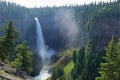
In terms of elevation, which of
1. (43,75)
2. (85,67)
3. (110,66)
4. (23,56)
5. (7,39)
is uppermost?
(7,39)

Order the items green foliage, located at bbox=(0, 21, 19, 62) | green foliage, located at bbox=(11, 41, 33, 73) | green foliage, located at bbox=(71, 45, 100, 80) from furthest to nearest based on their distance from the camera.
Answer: green foliage, located at bbox=(71, 45, 100, 80) → green foliage, located at bbox=(11, 41, 33, 73) → green foliage, located at bbox=(0, 21, 19, 62)

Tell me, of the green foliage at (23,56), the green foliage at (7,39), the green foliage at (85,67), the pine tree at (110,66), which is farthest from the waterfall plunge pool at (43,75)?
the pine tree at (110,66)

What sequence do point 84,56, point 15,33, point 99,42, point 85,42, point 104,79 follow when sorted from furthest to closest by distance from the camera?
1. point 85,42
2. point 99,42
3. point 84,56
4. point 15,33
5. point 104,79

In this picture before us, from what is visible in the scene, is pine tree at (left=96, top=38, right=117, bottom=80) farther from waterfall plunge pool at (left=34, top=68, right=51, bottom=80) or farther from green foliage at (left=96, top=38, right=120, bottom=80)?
waterfall plunge pool at (left=34, top=68, right=51, bottom=80)

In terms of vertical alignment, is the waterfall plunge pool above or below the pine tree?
below

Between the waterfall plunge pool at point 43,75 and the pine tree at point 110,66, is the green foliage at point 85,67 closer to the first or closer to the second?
the waterfall plunge pool at point 43,75

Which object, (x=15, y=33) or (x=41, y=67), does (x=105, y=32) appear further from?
(x=15, y=33)

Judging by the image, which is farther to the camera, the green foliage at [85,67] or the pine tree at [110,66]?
the green foliage at [85,67]

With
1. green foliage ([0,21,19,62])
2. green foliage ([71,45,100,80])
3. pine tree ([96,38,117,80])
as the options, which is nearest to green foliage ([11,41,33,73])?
green foliage ([0,21,19,62])

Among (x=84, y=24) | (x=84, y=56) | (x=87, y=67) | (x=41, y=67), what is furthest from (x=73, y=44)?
(x=87, y=67)

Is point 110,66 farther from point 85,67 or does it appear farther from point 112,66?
point 85,67

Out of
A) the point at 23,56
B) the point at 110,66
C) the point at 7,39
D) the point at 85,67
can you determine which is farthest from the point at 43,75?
the point at 110,66
